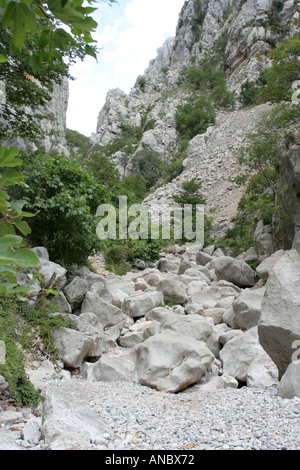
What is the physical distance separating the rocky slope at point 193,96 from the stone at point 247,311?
13.7 meters

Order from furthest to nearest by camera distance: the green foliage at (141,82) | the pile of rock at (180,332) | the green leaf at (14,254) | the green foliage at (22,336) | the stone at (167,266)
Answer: the green foliage at (141,82)
the stone at (167,266)
the pile of rock at (180,332)
the green foliage at (22,336)
the green leaf at (14,254)

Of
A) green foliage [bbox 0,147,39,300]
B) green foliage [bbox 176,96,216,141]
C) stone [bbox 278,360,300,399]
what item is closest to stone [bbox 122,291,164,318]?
stone [bbox 278,360,300,399]

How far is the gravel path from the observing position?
2.45 meters

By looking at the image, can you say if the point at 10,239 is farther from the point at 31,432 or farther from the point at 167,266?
the point at 167,266

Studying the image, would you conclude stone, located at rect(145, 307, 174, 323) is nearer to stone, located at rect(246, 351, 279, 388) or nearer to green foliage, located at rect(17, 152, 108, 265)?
green foliage, located at rect(17, 152, 108, 265)

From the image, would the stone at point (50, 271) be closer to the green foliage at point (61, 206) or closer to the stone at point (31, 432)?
the green foliage at point (61, 206)

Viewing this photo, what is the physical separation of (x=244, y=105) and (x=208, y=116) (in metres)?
4.64

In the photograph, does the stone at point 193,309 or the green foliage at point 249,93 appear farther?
the green foliage at point 249,93

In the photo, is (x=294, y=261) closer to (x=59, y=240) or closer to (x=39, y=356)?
(x=39, y=356)

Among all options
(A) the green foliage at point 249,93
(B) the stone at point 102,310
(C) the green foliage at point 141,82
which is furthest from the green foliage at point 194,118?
(B) the stone at point 102,310

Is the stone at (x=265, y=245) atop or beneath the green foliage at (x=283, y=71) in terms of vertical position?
beneath

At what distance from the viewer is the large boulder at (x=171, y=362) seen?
421 cm

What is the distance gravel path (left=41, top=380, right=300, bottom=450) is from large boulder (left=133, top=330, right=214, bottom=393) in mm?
172
